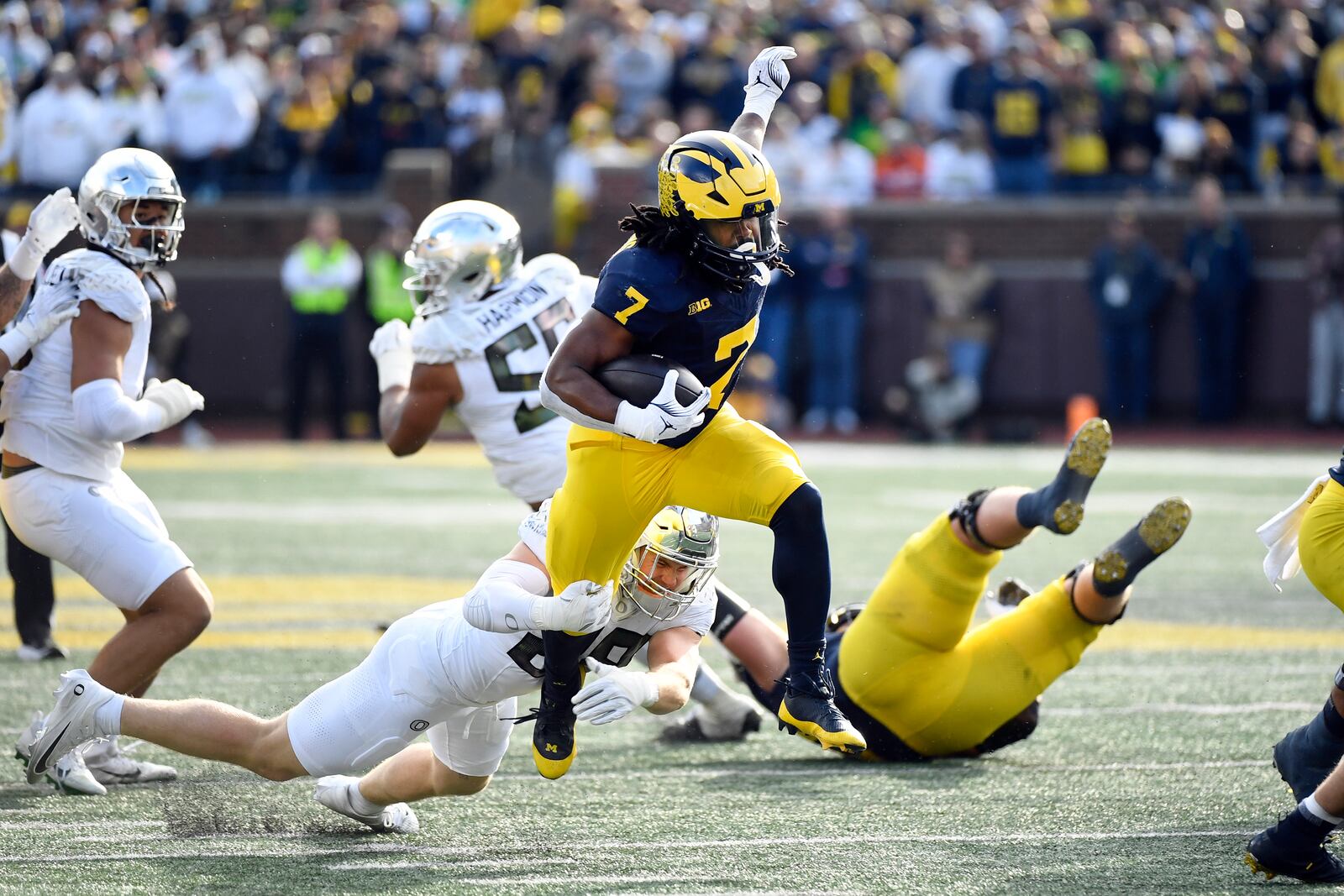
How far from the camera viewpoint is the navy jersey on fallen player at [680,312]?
443 cm

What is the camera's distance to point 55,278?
5.24 metres

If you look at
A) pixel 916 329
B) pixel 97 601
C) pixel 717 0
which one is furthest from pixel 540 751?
pixel 717 0

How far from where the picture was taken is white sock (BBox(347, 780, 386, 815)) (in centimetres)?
454

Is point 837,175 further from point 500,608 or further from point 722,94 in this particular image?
point 500,608

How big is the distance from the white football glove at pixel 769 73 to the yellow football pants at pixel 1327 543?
1903mm

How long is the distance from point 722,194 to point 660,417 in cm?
59

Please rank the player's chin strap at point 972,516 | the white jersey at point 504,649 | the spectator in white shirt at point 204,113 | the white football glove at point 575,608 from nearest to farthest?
the white football glove at point 575,608, the white jersey at point 504,649, the player's chin strap at point 972,516, the spectator in white shirt at point 204,113

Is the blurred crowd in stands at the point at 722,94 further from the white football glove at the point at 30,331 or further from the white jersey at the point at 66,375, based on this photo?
the white football glove at the point at 30,331

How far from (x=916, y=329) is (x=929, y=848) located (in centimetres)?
1293

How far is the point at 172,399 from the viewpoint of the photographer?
17.2ft

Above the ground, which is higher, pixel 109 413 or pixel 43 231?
pixel 43 231

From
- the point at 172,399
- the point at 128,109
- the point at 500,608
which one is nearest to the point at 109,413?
the point at 172,399

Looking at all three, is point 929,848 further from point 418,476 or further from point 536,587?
point 418,476

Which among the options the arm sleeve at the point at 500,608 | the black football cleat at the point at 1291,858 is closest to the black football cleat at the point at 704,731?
the arm sleeve at the point at 500,608
